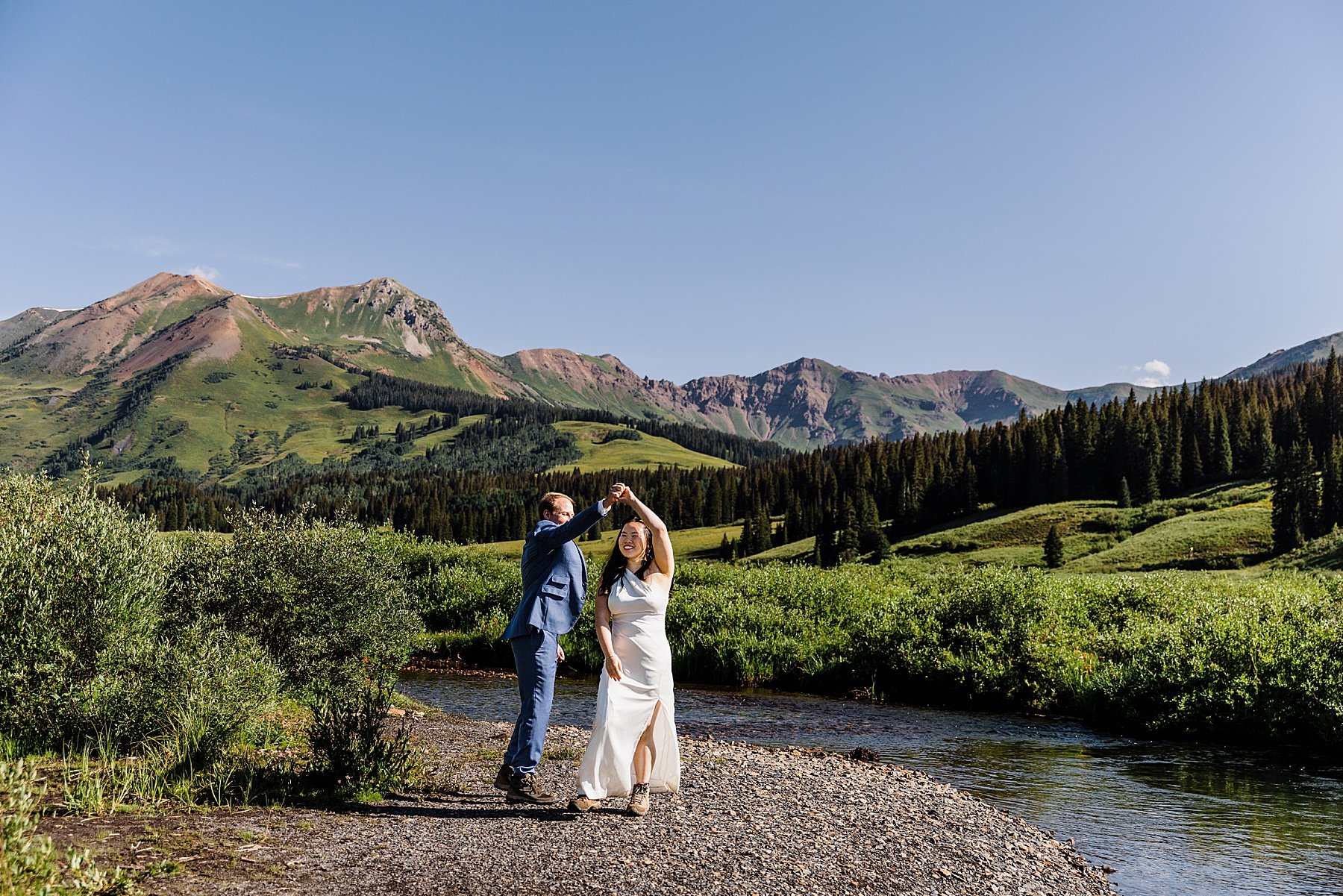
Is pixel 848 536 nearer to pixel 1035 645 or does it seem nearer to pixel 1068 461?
pixel 1068 461

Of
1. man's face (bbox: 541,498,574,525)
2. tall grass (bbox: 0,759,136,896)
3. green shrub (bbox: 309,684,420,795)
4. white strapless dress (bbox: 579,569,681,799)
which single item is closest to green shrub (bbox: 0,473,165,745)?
green shrub (bbox: 309,684,420,795)

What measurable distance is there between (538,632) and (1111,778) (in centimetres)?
1490

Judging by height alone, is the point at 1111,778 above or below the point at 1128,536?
below

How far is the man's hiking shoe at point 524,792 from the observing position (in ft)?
39.7

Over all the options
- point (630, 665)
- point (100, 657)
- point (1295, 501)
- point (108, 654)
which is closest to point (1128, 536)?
point (1295, 501)

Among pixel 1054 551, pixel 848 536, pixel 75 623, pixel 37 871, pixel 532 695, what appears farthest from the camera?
pixel 848 536

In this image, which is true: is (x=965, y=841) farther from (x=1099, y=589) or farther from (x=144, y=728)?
(x=1099, y=589)

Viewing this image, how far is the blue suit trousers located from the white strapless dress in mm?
753

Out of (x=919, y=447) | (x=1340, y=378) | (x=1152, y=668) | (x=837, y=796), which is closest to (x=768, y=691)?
(x=1152, y=668)

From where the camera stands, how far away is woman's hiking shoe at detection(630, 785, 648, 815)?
38.2 feet

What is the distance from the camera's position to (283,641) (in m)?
25.7

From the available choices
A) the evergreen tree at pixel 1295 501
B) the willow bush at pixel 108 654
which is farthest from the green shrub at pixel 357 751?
the evergreen tree at pixel 1295 501

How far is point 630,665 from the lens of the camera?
11.9 metres

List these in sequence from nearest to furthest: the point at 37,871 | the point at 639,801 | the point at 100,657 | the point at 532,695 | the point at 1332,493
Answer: the point at 37,871
the point at 639,801
the point at 532,695
the point at 100,657
the point at 1332,493
